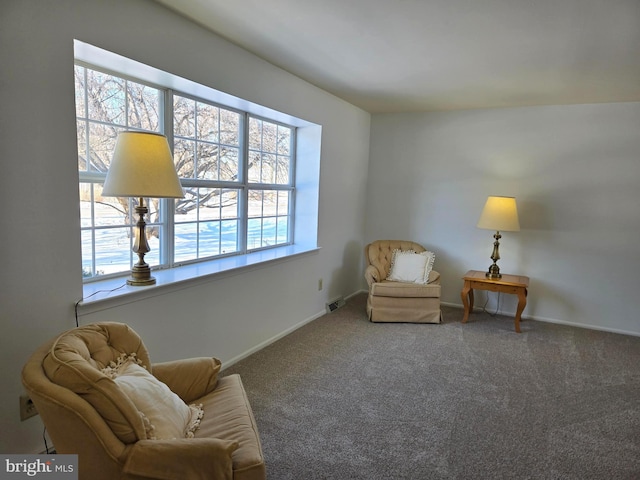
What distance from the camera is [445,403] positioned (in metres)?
2.63

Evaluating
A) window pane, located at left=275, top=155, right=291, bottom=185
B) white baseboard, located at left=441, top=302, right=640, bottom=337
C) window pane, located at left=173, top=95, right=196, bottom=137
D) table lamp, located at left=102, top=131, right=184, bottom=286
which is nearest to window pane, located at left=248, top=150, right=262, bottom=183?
window pane, located at left=275, top=155, right=291, bottom=185

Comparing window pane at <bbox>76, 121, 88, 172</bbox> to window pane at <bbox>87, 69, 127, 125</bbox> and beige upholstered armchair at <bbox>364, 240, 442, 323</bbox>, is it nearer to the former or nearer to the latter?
window pane at <bbox>87, 69, 127, 125</bbox>

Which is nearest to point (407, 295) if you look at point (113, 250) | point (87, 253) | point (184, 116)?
point (184, 116)

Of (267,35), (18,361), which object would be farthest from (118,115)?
(18,361)

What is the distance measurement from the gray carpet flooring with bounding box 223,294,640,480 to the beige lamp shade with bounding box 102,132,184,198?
4.64 ft

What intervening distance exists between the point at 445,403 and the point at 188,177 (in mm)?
2313

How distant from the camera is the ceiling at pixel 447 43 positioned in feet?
7.05

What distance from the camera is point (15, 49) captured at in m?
1.69

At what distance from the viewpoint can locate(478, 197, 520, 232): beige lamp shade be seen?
4043mm

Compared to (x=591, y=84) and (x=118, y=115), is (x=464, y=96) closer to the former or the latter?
(x=591, y=84)

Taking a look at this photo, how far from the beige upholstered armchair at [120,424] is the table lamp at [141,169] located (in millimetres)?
704

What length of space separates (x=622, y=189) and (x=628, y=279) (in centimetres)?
89

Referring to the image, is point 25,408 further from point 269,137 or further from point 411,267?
point 411,267

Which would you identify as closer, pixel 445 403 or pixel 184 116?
pixel 445 403
